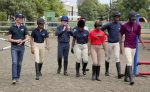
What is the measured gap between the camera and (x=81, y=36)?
13.5m

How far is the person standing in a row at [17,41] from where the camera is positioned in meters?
11.8

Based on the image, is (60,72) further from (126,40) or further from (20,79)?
(126,40)

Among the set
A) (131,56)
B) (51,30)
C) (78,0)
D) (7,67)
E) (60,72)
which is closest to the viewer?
(131,56)

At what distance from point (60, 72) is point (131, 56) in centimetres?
298

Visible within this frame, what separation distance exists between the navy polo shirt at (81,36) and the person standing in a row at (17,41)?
2.02 m

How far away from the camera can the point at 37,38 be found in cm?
1297

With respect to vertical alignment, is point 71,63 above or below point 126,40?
below

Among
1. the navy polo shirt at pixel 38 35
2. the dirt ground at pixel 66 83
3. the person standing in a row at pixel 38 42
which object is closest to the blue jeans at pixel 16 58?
the dirt ground at pixel 66 83

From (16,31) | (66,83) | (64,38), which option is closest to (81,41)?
(64,38)

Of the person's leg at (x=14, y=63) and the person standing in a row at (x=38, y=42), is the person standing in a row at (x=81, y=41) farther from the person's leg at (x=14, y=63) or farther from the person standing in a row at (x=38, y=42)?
the person's leg at (x=14, y=63)

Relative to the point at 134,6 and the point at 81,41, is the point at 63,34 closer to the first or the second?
the point at 81,41

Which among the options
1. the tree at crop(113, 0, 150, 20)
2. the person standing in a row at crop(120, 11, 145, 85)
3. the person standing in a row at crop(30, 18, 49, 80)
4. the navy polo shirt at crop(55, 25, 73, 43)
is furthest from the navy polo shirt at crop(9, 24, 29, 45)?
the tree at crop(113, 0, 150, 20)

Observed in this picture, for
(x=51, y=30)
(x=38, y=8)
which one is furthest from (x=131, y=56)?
(x=38, y=8)

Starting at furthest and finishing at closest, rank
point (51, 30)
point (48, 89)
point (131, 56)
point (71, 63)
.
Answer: point (51, 30), point (71, 63), point (131, 56), point (48, 89)
